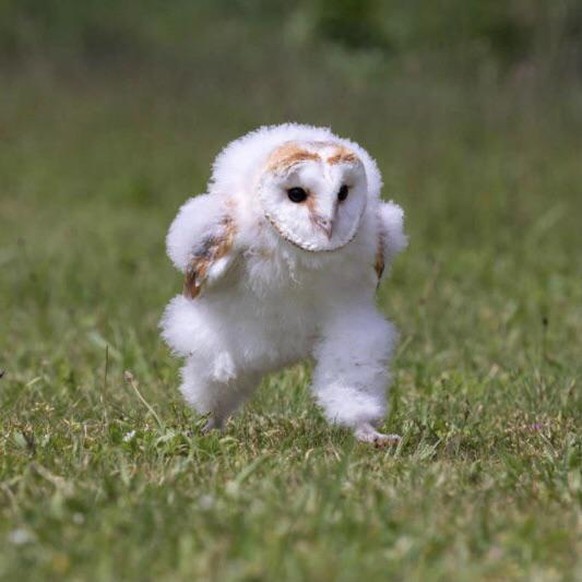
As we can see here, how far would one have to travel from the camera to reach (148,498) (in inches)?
139

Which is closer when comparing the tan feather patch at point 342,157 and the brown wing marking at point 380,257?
the tan feather patch at point 342,157

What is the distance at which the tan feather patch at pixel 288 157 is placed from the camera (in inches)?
157

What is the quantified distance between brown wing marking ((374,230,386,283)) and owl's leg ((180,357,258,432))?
489mm

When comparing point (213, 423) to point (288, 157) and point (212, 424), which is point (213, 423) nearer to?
point (212, 424)

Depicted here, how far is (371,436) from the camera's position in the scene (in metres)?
4.25

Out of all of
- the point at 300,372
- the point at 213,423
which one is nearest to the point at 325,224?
the point at 213,423

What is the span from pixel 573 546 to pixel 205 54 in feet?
46.1

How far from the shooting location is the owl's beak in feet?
12.9

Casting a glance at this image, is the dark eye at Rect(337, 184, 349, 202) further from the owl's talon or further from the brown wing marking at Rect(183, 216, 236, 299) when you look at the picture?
the owl's talon

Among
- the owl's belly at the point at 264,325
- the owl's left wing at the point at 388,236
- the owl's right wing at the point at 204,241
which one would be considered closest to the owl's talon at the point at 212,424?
the owl's belly at the point at 264,325

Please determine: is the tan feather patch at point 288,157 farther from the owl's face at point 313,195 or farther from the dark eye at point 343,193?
the dark eye at point 343,193

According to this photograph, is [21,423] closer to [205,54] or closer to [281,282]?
[281,282]

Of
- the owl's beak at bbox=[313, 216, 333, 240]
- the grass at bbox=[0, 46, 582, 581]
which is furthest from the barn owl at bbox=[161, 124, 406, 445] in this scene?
the grass at bbox=[0, 46, 582, 581]

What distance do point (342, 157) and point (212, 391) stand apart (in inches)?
35.1
